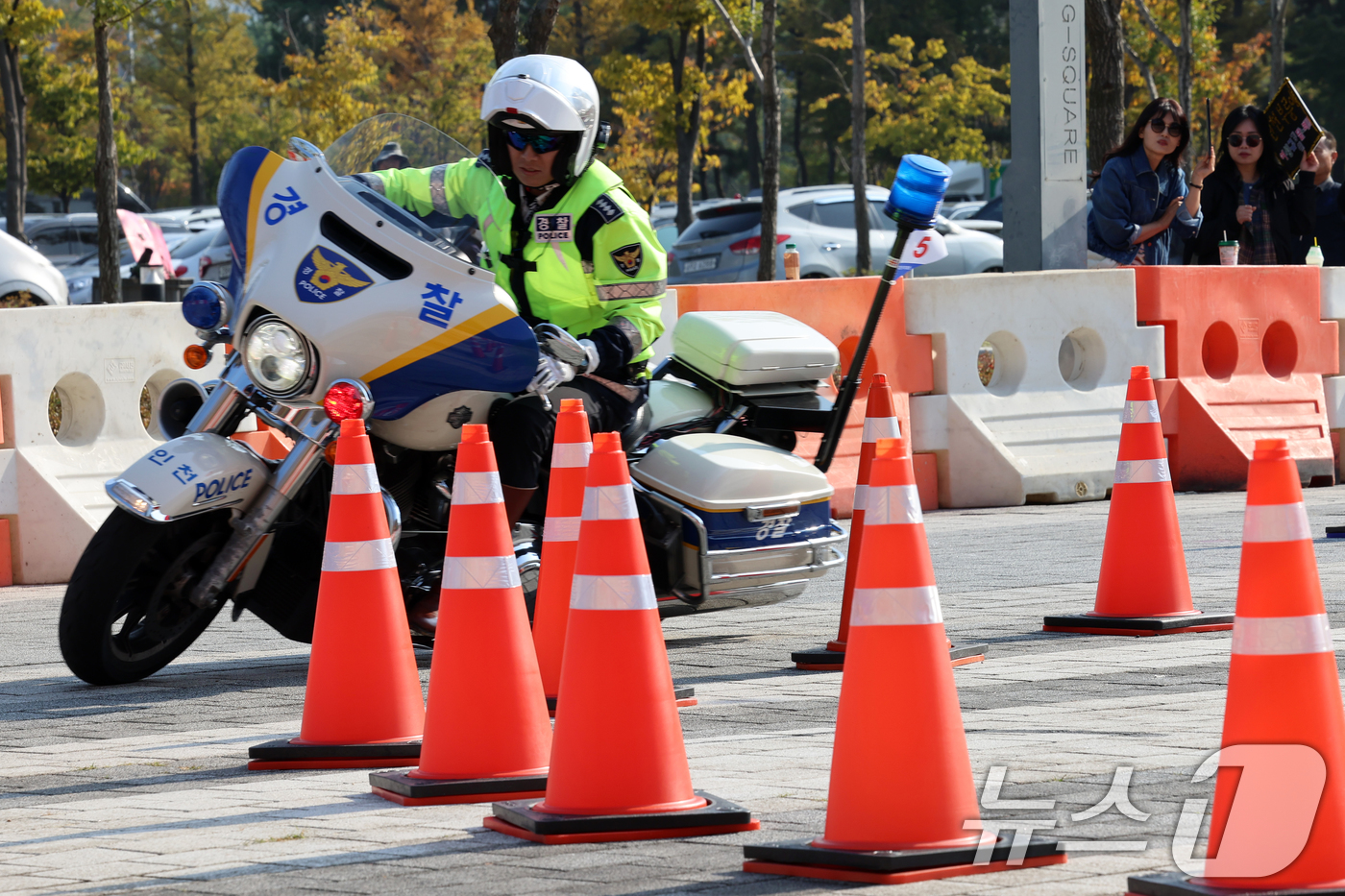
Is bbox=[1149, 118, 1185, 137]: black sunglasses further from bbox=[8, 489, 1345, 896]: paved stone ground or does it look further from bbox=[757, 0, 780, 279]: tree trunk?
bbox=[757, 0, 780, 279]: tree trunk

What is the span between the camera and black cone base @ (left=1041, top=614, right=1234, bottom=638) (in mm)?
6875

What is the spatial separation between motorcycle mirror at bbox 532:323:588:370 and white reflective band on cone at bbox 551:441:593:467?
0.75 metres

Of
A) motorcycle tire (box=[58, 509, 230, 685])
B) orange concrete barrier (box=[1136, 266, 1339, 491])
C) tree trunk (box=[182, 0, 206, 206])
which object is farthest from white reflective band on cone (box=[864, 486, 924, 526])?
tree trunk (box=[182, 0, 206, 206])

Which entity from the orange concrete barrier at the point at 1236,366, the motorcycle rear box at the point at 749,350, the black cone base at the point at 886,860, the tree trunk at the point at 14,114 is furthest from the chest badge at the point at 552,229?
the tree trunk at the point at 14,114

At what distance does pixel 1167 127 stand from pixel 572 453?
723 centimetres

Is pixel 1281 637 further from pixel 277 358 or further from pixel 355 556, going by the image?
pixel 277 358

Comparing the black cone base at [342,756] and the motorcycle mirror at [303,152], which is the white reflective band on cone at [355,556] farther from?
the motorcycle mirror at [303,152]

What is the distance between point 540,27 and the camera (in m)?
15.8

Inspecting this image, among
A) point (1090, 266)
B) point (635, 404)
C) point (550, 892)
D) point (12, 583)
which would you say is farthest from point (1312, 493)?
point (550, 892)

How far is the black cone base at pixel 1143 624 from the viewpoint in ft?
22.6

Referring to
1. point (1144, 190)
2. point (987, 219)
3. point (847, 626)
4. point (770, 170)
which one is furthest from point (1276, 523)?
point (987, 219)

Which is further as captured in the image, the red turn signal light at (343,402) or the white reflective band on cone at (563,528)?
the red turn signal light at (343,402)

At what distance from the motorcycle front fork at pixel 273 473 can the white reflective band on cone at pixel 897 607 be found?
9.20 feet

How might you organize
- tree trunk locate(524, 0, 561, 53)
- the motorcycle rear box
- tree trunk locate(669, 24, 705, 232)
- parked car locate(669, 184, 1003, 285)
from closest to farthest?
the motorcycle rear box
tree trunk locate(524, 0, 561, 53)
parked car locate(669, 184, 1003, 285)
tree trunk locate(669, 24, 705, 232)
